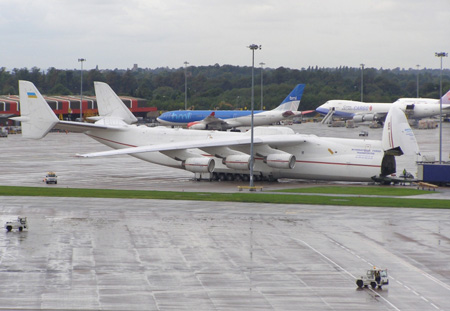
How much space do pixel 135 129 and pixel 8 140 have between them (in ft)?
155

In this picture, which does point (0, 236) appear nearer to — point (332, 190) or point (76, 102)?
point (332, 190)

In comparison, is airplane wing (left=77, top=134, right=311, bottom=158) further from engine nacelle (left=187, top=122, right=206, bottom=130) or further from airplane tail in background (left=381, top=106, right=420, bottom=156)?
engine nacelle (left=187, top=122, right=206, bottom=130)

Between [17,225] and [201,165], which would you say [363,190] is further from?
[17,225]

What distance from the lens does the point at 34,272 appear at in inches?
1055

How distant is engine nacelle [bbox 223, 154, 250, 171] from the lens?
5697 cm

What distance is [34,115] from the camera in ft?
193

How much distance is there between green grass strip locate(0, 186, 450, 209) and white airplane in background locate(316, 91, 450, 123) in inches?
3740

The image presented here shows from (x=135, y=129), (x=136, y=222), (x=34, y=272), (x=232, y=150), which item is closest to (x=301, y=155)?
(x=232, y=150)

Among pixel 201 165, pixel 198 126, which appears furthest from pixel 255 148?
pixel 198 126

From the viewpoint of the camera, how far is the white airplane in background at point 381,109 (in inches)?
5546

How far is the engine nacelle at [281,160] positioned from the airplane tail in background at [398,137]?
6.73 metres

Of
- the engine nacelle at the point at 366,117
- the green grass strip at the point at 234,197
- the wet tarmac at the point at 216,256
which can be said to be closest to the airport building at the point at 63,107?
the engine nacelle at the point at 366,117

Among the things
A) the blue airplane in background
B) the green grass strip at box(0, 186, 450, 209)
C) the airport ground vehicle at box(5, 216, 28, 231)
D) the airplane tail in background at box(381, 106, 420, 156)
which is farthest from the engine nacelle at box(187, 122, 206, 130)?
the airport ground vehicle at box(5, 216, 28, 231)

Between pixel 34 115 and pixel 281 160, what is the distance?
18999 mm
